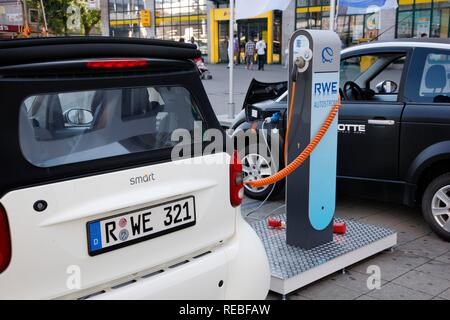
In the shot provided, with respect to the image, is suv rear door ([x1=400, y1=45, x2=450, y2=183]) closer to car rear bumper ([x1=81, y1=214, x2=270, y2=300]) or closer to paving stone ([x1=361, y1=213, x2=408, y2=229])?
paving stone ([x1=361, y1=213, x2=408, y2=229])

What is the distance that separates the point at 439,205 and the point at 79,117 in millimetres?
3578

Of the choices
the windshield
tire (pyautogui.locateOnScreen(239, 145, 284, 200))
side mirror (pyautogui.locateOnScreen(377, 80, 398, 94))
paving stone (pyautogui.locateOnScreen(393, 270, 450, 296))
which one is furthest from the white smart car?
the windshield

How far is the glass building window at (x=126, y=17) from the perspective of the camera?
129ft

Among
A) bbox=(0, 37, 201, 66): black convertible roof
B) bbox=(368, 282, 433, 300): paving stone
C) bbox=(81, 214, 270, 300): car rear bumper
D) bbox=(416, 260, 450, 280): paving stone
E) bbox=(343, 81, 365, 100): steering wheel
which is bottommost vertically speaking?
bbox=(368, 282, 433, 300): paving stone

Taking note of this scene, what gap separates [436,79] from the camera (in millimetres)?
5043

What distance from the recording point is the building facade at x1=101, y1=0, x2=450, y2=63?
24.4 meters

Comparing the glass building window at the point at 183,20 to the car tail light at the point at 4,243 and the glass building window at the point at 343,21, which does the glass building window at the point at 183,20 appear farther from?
the car tail light at the point at 4,243

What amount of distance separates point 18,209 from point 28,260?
199 millimetres

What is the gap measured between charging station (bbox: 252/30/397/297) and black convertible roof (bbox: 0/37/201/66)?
1.51 m

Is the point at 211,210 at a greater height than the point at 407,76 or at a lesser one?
lesser

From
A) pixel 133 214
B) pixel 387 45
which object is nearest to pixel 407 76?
pixel 387 45

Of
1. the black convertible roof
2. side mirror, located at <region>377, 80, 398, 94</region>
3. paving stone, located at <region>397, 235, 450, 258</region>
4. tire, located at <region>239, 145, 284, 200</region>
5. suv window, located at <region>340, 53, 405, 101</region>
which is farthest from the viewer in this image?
side mirror, located at <region>377, 80, 398, 94</region>

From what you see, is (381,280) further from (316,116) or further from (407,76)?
(407,76)

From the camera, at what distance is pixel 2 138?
6.48ft
